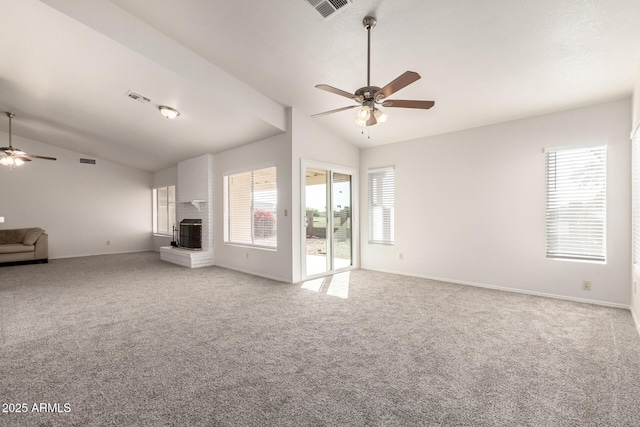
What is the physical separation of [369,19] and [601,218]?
386 centimetres

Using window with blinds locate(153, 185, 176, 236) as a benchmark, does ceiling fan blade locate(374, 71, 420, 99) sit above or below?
above

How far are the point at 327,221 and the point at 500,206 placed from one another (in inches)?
115

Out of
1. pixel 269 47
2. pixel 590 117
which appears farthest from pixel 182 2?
pixel 590 117

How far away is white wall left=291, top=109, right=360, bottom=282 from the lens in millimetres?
4953

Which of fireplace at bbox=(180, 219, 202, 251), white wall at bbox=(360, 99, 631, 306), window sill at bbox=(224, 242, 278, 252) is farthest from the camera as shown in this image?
fireplace at bbox=(180, 219, 202, 251)

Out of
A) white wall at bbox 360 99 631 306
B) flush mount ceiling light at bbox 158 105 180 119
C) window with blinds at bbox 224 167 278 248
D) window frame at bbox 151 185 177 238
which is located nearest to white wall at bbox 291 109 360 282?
window with blinds at bbox 224 167 278 248

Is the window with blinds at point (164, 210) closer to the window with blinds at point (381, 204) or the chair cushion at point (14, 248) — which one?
the chair cushion at point (14, 248)

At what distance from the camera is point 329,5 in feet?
8.59

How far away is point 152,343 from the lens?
2.71 meters

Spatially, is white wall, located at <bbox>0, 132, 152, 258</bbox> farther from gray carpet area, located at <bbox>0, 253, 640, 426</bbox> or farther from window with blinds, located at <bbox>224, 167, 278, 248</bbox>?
window with blinds, located at <bbox>224, 167, 278, 248</bbox>

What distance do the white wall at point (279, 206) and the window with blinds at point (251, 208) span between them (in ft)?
0.47

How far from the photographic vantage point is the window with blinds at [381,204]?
5.84 metres

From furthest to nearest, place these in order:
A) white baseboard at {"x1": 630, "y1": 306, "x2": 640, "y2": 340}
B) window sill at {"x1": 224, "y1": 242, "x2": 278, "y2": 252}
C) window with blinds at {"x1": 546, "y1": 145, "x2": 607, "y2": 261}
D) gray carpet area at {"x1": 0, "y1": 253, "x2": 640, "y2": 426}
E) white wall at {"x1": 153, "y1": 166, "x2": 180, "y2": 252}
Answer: white wall at {"x1": 153, "y1": 166, "x2": 180, "y2": 252} → window sill at {"x1": 224, "y1": 242, "x2": 278, "y2": 252} → window with blinds at {"x1": 546, "y1": 145, "x2": 607, "y2": 261} → white baseboard at {"x1": 630, "y1": 306, "x2": 640, "y2": 340} → gray carpet area at {"x1": 0, "y1": 253, "x2": 640, "y2": 426}

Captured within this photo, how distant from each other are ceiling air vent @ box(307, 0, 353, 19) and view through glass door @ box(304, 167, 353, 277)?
2.78 meters
